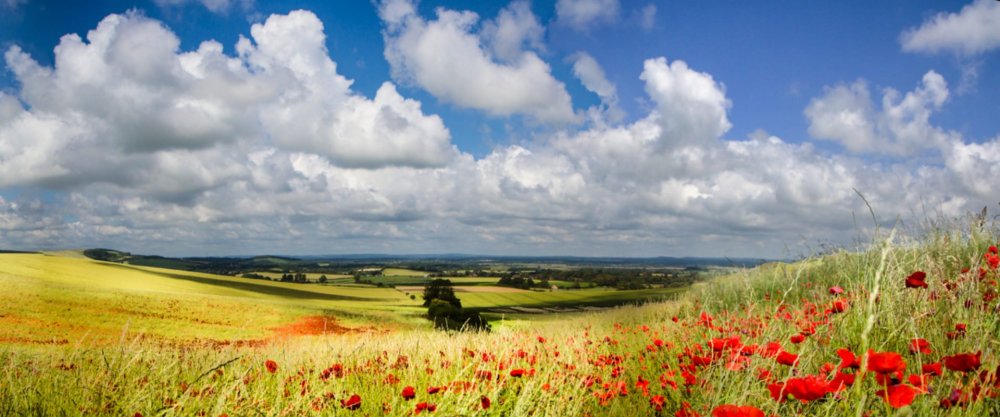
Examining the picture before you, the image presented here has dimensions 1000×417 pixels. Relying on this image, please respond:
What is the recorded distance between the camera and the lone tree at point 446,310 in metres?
24.2

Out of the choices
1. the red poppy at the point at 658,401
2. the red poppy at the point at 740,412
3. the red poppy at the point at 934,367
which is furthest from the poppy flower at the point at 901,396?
the red poppy at the point at 658,401

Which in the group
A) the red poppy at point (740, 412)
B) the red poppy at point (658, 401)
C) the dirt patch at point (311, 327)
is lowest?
the dirt patch at point (311, 327)

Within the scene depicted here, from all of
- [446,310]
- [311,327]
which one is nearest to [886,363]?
[311,327]

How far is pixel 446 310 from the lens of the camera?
2748 centimetres

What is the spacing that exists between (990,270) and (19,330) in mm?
21428

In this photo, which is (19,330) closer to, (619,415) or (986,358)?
(619,415)

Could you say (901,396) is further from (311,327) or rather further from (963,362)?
(311,327)

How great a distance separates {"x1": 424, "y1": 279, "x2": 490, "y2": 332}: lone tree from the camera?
2418cm

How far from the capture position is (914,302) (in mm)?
5180

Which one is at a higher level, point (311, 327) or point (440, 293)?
point (440, 293)

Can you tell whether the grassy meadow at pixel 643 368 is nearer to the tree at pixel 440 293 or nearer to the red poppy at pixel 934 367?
the red poppy at pixel 934 367

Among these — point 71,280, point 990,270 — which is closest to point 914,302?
point 990,270

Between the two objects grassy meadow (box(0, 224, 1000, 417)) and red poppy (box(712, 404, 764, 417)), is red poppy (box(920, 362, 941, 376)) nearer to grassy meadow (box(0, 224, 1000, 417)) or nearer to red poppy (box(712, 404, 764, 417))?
grassy meadow (box(0, 224, 1000, 417))

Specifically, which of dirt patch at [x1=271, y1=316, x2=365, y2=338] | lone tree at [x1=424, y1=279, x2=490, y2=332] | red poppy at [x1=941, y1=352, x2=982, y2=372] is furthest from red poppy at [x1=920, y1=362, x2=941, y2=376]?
dirt patch at [x1=271, y1=316, x2=365, y2=338]
